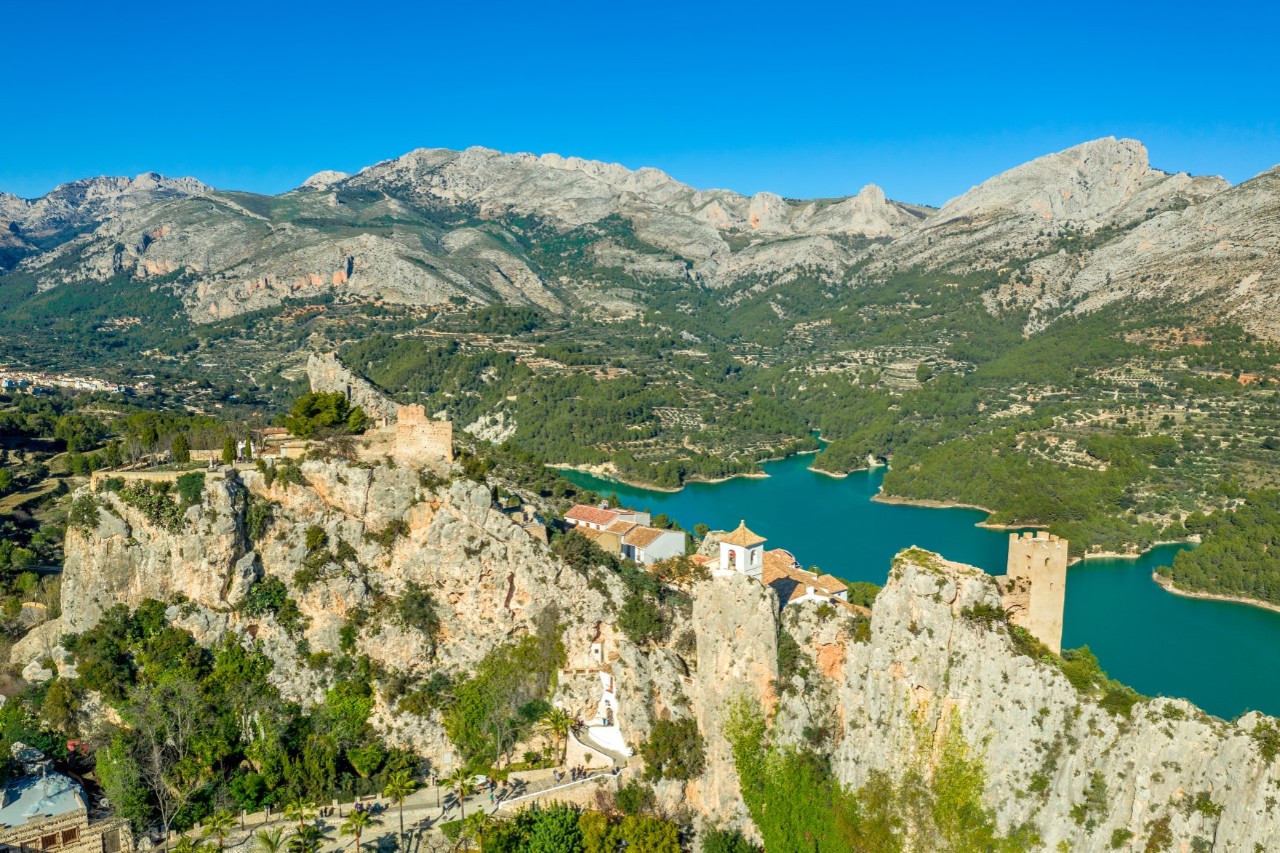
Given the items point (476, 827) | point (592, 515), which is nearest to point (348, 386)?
point (592, 515)

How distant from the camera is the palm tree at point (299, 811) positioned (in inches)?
960

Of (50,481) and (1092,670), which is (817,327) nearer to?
(50,481)

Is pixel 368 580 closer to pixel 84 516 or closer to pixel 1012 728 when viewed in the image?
pixel 84 516

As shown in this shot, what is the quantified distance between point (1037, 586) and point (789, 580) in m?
10.9

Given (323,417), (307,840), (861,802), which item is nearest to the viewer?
(861,802)

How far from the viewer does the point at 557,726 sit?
89.5 feet

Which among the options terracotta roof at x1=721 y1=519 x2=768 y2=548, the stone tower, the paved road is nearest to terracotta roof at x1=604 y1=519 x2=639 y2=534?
terracotta roof at x1=721 y1=519 x2=768 y2=548

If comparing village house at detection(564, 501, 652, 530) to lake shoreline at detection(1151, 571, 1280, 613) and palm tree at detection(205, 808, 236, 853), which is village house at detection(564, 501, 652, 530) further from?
lake shoreline at detection(1151, 571, 1280, 613)

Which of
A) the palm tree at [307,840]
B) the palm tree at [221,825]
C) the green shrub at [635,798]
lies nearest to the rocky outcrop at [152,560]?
the palm tree at [221,825]

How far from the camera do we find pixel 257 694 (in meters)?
27.6

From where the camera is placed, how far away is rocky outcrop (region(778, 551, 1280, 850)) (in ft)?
60.2

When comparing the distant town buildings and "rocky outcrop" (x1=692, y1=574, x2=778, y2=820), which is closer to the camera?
"rocky outcrop" (x1=692, y1=574, x2=778, y2=820)

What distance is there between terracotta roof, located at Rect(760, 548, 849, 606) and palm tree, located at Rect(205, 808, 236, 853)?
1617cm

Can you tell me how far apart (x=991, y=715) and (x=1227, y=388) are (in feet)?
212
